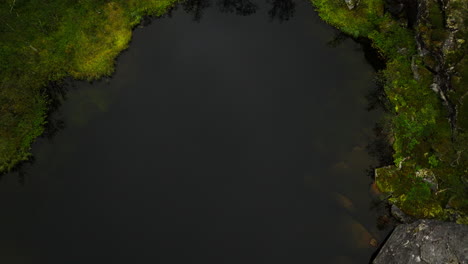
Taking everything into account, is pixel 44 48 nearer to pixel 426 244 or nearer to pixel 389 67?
pixel 389 67

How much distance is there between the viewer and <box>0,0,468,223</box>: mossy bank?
28656mm

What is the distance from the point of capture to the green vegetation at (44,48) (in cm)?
3269

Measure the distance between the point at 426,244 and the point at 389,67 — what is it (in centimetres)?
1787

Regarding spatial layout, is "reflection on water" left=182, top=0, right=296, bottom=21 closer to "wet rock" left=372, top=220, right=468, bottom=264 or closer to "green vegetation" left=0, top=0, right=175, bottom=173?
"green vegetation" left=0, top=0, right=175, bottom=173

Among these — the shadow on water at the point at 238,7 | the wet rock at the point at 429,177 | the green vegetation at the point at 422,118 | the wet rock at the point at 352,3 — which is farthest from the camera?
the shadow on water at the point at 238,7

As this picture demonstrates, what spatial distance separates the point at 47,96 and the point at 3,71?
5273 mm

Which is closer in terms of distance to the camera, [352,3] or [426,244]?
[426,244]

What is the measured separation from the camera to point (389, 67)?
3550 centimetres

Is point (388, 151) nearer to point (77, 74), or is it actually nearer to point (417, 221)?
point (417, 221)

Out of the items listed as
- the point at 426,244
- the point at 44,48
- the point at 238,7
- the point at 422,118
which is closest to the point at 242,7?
the point at 238,7

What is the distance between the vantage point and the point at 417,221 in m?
26.3

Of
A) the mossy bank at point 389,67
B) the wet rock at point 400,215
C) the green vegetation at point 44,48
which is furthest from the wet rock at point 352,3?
the wet rock at point 400,215

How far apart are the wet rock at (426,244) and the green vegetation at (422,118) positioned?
2.24m

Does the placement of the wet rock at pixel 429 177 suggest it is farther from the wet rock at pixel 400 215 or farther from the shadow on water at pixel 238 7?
the shadow on water at pixel 238 7
